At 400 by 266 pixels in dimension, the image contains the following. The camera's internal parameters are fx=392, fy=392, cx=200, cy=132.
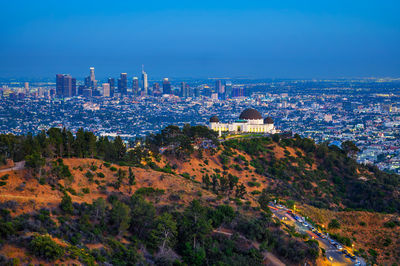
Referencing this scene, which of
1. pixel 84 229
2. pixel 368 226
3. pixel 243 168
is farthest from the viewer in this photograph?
pixel 243 168

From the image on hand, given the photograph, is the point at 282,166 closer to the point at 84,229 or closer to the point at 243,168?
the point at 243,168

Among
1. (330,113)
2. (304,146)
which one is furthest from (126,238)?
(330,113)

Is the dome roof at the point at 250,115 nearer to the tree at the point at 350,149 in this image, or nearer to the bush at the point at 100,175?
the tree at the point at 350,149

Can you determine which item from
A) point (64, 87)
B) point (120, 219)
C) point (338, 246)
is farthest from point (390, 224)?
point (64, 87)

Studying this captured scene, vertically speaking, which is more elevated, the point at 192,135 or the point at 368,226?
the point at 192,135

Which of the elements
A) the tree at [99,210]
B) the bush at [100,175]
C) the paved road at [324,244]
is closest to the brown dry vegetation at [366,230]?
the paved road at [324,244]
